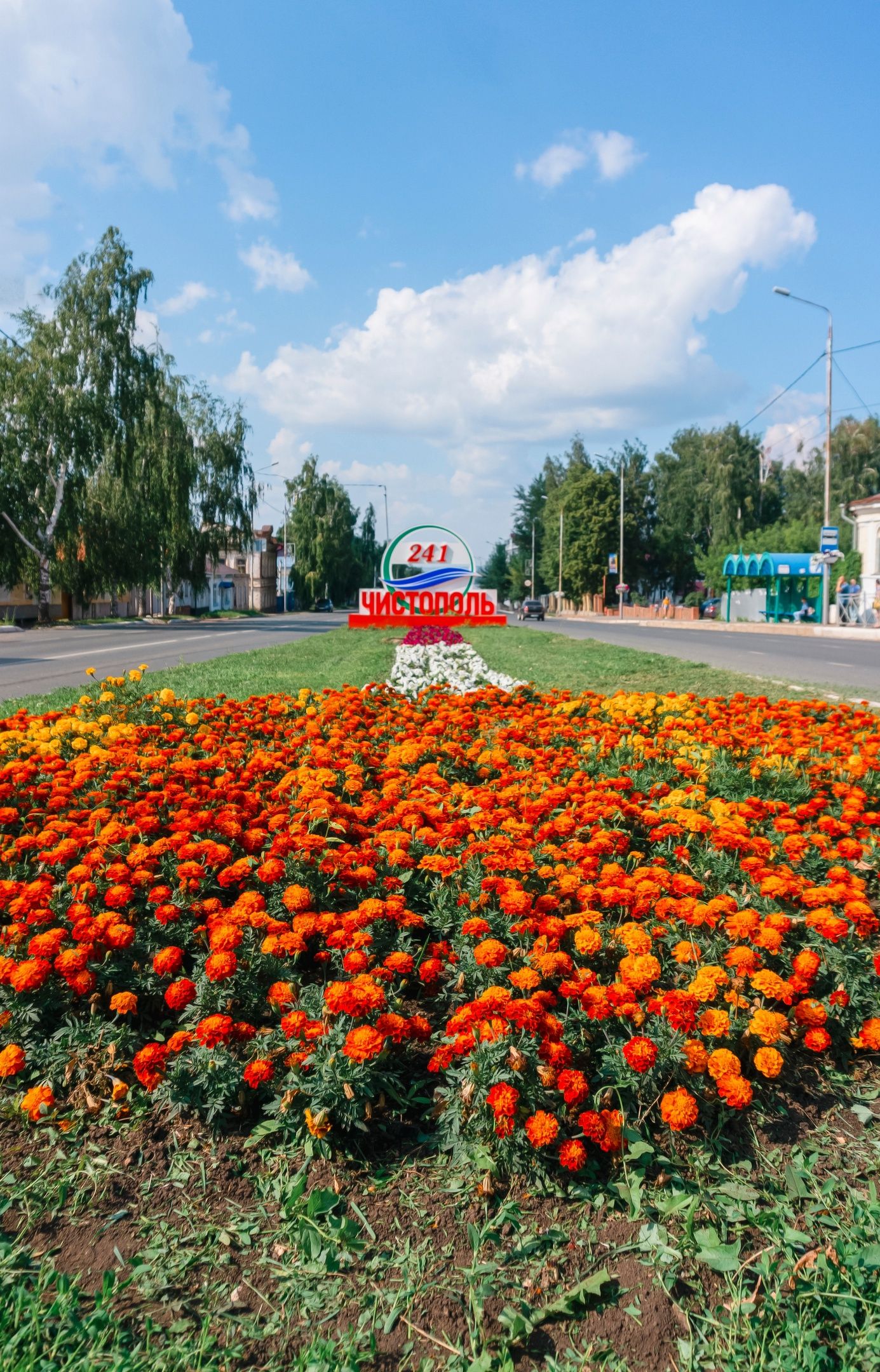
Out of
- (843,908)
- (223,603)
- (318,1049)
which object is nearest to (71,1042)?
(318,1049)

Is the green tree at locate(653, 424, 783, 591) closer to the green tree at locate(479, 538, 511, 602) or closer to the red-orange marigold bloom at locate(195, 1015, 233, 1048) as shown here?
the green tree at locate(479, 538, 511, 602)

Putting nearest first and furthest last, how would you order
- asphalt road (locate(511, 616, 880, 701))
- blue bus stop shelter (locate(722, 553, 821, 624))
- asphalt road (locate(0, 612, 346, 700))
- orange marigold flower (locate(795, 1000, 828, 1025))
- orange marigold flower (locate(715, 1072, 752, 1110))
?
orange marigold flower (locate(715, 1072, 752, 1110)) → orange marigold flower (locate(795, 1000, 828, 1025)) → asphalt road (locate(511, 616, 880, 701)) → asphalt road (locate(0, 612, 346, 700)) → blue bus stop shelter (locate(722, 553, 821, 624))

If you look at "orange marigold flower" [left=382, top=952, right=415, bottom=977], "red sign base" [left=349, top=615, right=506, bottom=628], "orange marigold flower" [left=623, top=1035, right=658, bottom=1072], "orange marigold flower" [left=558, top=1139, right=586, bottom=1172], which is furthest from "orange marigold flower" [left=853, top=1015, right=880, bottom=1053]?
"red sign base" [left=349, top=615, right=506, bottom=628]

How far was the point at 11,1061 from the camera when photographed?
2.54 m

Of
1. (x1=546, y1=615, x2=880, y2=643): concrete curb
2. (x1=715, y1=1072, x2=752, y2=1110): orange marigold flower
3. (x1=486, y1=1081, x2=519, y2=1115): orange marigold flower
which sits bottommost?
(x1=546, y1=615, x2=880, y2=643): concrete curb

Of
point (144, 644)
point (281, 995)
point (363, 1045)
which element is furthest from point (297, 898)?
point (144, 644)

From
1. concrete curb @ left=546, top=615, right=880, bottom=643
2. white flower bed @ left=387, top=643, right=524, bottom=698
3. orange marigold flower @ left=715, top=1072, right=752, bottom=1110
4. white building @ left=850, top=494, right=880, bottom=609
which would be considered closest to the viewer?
orange marigold flower @ left=715, top=1072, right=752, bottom=1110

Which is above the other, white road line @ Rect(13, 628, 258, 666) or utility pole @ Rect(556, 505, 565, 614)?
utility pole @ Rect(556, 505, 565, 614)

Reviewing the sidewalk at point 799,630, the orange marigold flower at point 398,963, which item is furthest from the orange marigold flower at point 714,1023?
the sidewalk at point 799,630

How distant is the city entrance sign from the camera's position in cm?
2120

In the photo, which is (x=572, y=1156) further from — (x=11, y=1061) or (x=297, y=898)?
(x=11, y=1061)

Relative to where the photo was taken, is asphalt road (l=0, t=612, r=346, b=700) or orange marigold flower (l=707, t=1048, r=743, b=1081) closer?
orange marigold flower (l=707, t=1048, r=743, b=1081)

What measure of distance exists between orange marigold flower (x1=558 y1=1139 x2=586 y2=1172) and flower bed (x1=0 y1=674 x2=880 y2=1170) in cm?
3

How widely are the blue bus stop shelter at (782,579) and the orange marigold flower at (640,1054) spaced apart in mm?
41005
